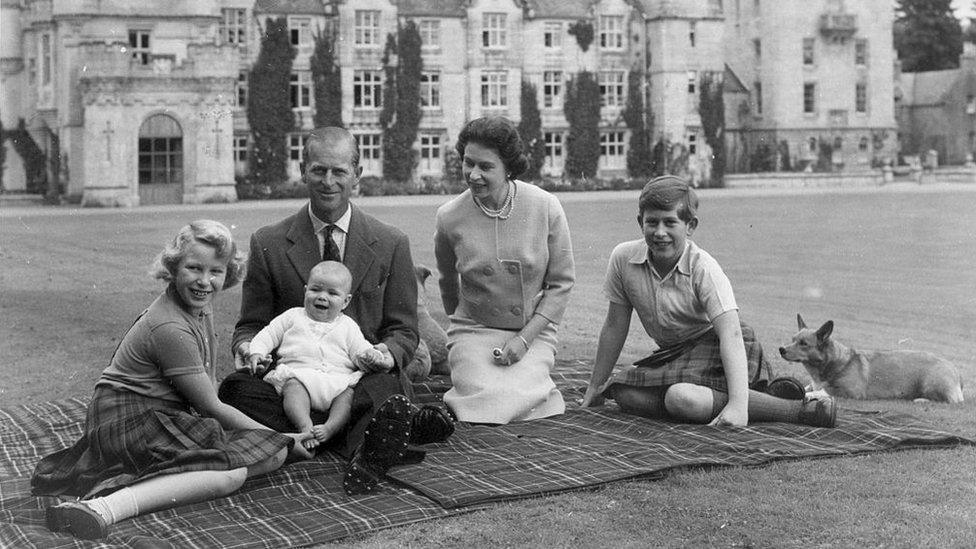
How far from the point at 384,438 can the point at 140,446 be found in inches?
42.5

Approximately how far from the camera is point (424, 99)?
166 feet

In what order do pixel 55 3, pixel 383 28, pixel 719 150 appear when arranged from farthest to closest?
pixel 719 150 → pixel 383 28 → pixel 55 3

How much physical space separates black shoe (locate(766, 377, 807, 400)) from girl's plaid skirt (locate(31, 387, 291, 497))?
287cm

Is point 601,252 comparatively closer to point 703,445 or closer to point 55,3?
point 703,445

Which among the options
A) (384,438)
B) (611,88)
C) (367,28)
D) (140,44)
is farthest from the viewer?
(611,88)

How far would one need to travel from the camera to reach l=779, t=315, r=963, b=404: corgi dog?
801cm

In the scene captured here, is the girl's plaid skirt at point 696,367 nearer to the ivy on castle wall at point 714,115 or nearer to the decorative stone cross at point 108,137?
the decorative stone cross at point 108,137

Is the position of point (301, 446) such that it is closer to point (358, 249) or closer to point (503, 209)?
point (358, 249)

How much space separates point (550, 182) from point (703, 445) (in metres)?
44.0

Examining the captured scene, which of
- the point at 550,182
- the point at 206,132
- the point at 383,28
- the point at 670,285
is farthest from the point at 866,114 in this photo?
the point at 670,285

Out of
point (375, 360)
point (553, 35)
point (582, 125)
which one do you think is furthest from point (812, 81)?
point (375, 360)

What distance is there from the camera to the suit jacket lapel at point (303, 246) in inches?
255

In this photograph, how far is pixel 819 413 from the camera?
21.5 feet

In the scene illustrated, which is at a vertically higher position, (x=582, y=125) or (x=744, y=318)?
(x=582, y=125)
